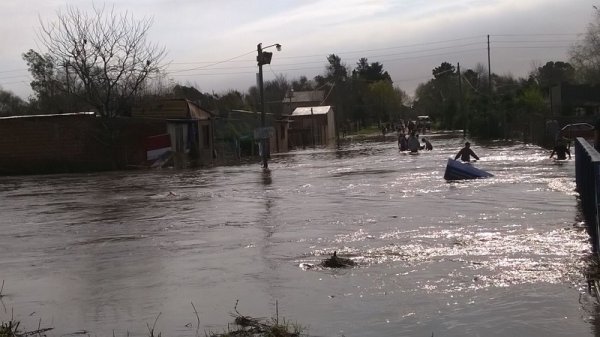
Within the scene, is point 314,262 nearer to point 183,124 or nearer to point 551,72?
point 183,124

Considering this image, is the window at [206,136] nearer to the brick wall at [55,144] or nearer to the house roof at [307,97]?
the brick wall at [55,144]

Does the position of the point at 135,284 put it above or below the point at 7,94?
below

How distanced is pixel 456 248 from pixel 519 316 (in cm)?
366

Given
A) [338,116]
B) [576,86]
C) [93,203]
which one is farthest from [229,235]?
[338,116]

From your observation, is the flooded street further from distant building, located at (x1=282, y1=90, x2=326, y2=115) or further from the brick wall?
distant building, located at (x1=282, y1=90, x2=326, y2=115)

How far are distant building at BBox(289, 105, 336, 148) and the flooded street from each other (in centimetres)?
5601

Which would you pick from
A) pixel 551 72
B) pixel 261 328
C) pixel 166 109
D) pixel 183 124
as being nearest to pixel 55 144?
pixel 183 124

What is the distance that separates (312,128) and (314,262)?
7213cm

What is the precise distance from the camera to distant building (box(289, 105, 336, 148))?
77875 millimetres

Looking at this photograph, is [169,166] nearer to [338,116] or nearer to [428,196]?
[428,196]

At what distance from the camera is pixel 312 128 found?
81562 millimetres

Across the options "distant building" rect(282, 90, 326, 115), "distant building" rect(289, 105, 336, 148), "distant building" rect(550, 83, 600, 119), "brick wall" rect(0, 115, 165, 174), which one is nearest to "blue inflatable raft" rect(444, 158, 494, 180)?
"brick wall" rect(0, 115, 165, 174)

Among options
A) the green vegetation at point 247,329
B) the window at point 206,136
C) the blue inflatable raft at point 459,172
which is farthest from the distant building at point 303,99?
the green vegetation at point 247,329

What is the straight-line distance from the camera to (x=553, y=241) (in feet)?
34.3
